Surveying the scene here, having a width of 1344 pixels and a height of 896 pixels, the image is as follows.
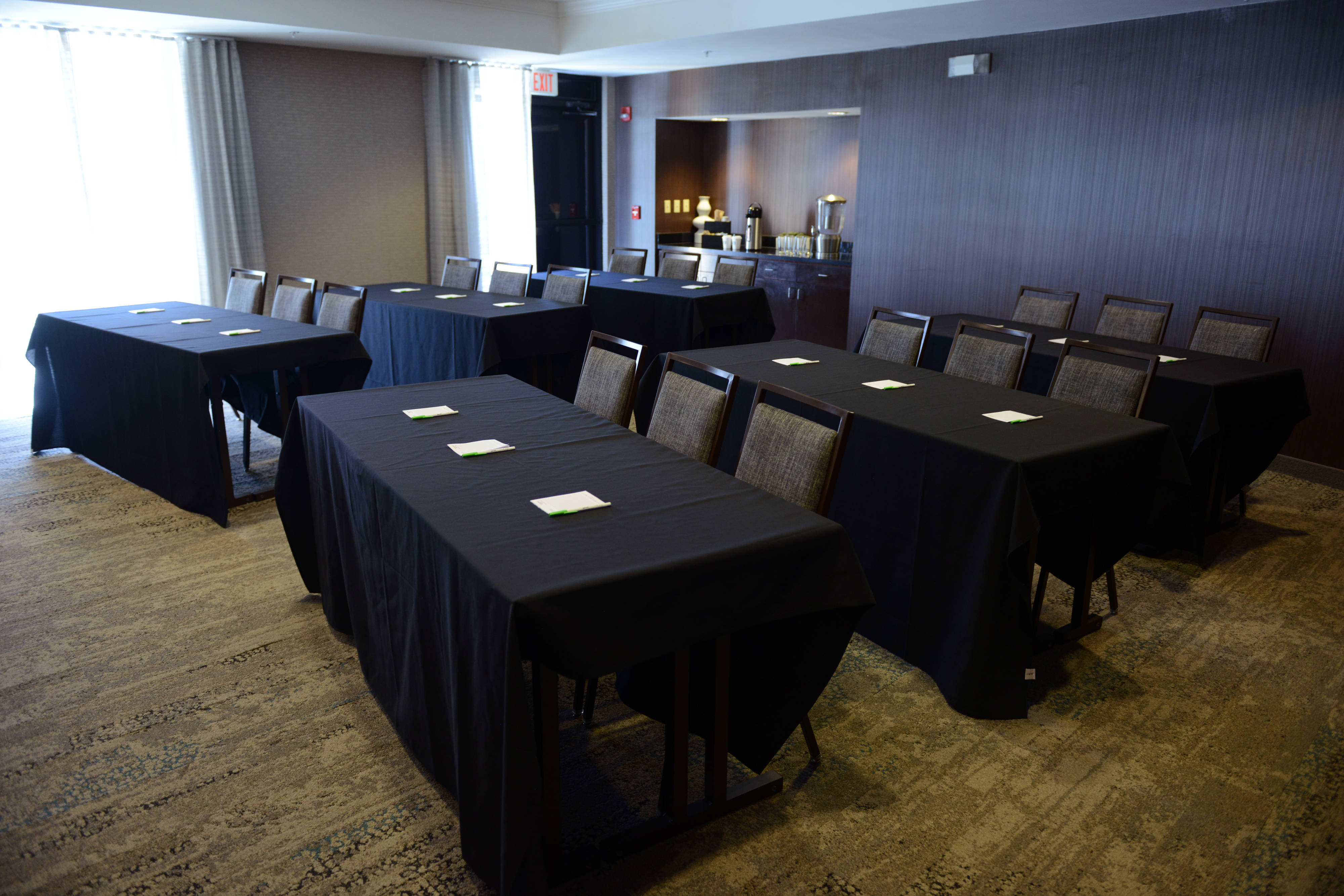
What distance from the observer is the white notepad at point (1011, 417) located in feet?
10.2

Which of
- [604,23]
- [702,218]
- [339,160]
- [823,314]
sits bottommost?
[823,314]

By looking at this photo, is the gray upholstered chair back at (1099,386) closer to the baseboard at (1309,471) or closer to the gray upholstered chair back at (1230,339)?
the gray upholstered chair back at (1230,339)

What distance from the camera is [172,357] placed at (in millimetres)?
4352

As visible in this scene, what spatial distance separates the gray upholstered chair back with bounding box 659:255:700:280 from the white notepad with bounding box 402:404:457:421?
4409 mm

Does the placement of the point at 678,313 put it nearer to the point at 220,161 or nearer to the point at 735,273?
the point at 735,273

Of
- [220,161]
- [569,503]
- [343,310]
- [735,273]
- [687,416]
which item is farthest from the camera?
[220,161]

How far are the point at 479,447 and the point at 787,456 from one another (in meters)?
0.91

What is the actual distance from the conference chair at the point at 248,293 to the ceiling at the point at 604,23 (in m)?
1.93

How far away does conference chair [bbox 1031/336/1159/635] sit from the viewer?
322cm

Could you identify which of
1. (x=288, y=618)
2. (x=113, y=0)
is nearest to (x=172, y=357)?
(x=288, y=618)

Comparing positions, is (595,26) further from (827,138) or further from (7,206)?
(7,206)

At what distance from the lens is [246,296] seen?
19.0 ft

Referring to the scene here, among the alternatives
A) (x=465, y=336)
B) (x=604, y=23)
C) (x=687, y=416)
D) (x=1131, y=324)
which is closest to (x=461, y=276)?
(x=465, y=336)

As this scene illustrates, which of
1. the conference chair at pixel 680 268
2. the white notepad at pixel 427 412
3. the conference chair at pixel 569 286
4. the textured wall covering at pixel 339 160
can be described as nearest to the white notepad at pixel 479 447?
the white notepad at pixel 427 412
